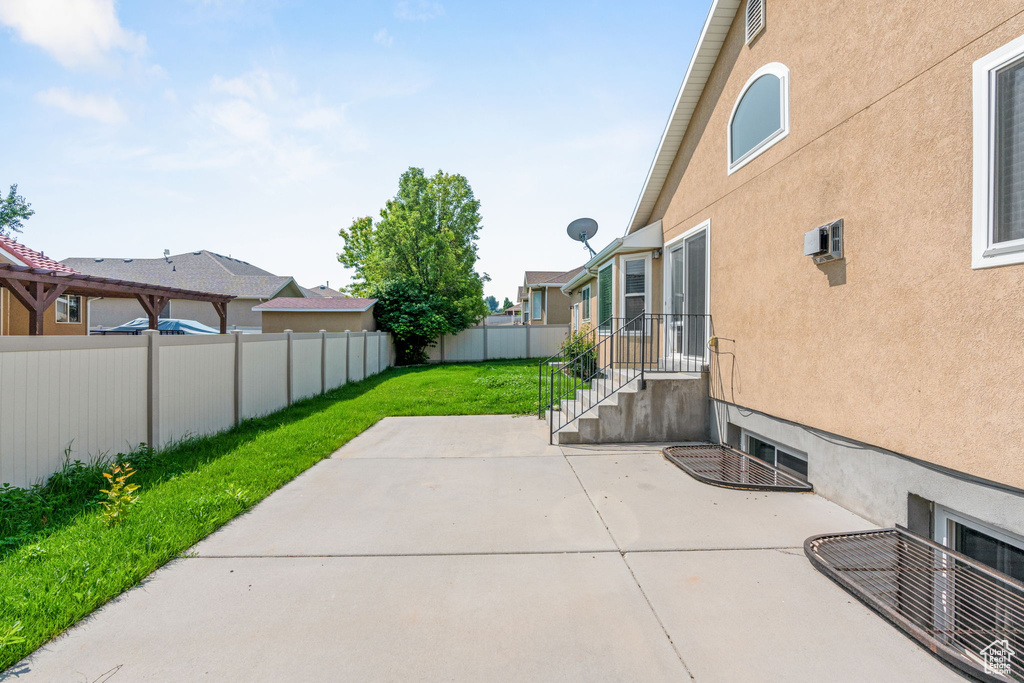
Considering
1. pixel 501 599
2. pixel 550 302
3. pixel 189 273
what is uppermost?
pixel 189 273

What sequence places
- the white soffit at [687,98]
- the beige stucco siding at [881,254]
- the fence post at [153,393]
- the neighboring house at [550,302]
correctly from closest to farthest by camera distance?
the beige stucco siding at [881,254] < the fence post at [153,393] < the white soffit at [687,98] < the neighboring house at [550,302]

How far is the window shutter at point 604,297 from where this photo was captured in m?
9.80

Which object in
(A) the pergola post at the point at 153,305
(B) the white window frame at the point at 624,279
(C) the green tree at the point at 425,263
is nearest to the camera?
(B) the white window frame at the point at 624,279

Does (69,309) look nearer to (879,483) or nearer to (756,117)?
(756,117)

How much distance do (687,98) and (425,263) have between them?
1709 centimetres

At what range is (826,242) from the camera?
4281mm

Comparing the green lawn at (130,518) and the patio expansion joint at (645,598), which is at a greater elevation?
the green lawn at (130,518)

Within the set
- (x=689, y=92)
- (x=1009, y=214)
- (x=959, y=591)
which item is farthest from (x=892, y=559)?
(x=689, y=92)

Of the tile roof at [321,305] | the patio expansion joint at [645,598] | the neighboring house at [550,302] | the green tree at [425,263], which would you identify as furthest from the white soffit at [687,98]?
the neighboring house at [550,302]

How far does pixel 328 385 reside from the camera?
40.8 ft

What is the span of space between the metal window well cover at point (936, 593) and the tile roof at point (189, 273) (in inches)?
1011

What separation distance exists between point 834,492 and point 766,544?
1331 mm

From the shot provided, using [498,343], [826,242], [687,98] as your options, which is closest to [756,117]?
[687,98]

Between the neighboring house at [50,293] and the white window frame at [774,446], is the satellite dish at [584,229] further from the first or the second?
the neighboring house at [50,293]
